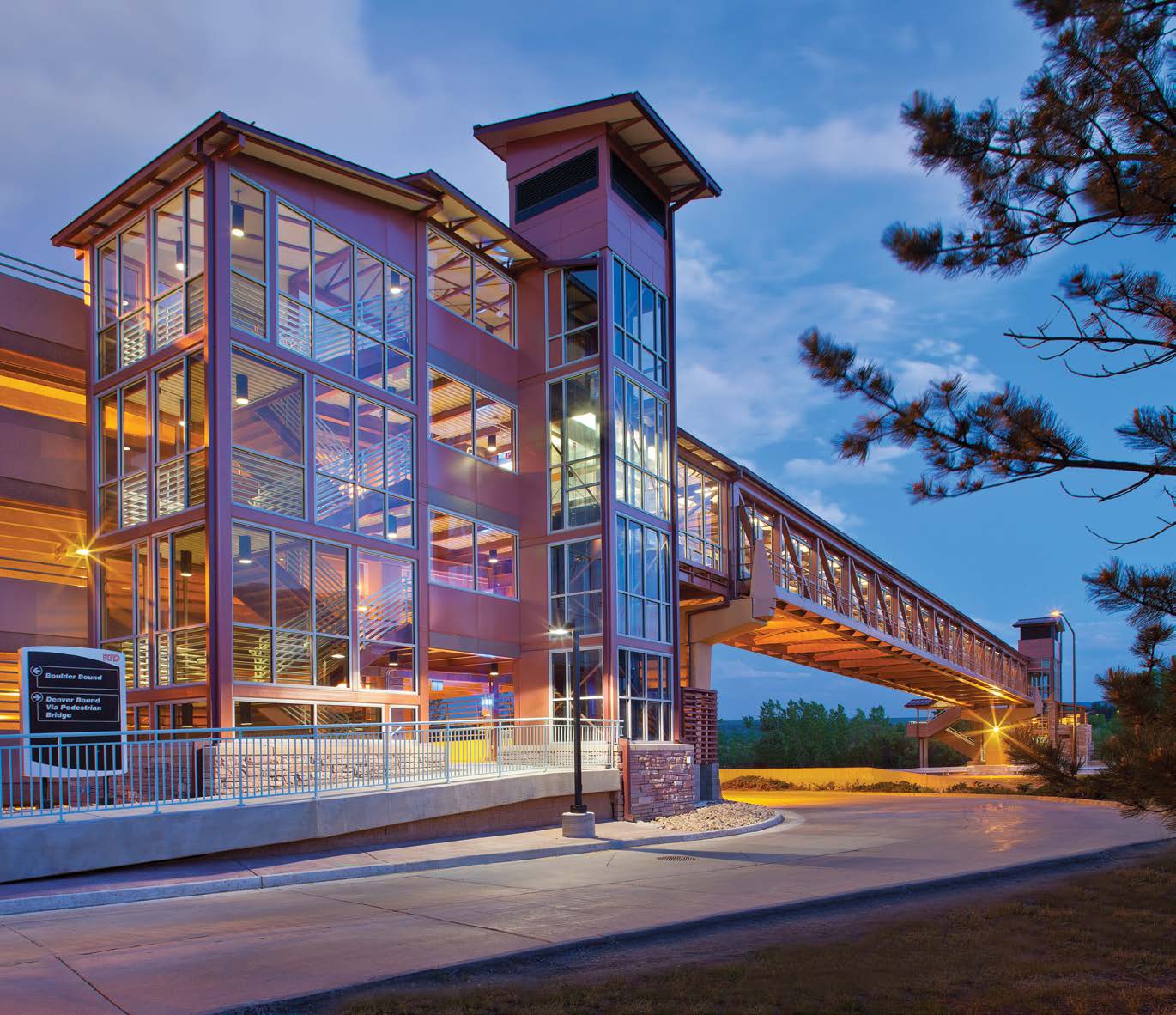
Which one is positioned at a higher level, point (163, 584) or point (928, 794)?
point (163, 584)

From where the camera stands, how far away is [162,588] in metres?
20.4

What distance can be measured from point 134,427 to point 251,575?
517 cm

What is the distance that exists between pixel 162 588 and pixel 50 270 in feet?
25.8

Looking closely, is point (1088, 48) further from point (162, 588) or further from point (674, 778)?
point (674, 778)

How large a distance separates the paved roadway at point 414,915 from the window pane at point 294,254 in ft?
40.7

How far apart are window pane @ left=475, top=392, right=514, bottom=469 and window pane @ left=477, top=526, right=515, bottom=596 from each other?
1.91 meters

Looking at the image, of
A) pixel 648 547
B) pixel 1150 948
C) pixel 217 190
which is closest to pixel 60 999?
pixel 1150 948

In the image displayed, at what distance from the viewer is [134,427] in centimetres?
2209

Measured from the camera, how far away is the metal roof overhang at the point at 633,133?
87.1 ft

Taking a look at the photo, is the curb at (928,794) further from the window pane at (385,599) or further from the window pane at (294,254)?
the window pane at (294,254)

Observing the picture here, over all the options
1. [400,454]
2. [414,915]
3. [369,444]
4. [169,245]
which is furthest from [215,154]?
[414,915]

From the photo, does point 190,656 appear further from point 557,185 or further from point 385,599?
point 557,185

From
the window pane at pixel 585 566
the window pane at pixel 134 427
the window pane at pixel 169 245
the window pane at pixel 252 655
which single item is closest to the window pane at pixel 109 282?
the window pane at pixel 169 245

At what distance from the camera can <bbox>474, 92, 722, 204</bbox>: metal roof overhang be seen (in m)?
26.5
